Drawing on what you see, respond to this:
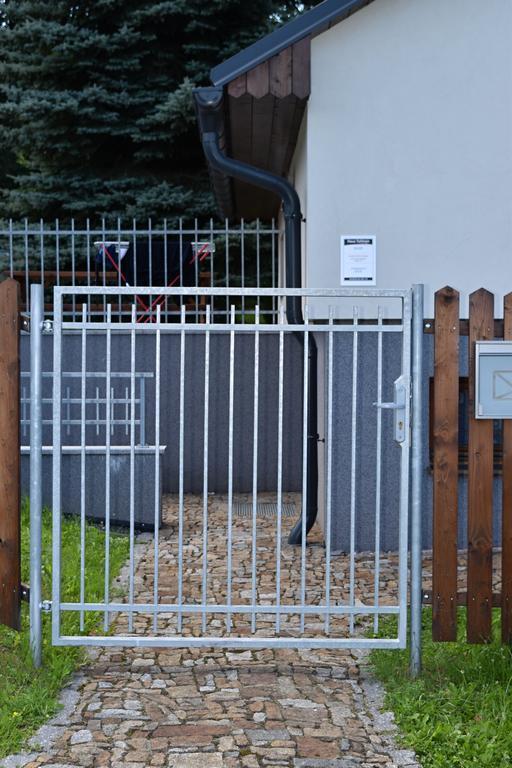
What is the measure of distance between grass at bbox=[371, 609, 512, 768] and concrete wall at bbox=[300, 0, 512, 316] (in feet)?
10.7

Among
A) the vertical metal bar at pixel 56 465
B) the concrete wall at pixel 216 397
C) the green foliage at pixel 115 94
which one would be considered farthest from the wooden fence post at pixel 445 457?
the green foliage at pixel 115 94

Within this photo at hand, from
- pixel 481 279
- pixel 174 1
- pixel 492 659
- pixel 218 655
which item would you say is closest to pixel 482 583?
pixel 492 659

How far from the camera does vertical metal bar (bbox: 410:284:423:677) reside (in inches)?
178

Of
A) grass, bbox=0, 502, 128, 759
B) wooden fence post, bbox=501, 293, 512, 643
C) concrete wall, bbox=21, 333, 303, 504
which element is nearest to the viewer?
grass, bbox=0, 502, 128, 759

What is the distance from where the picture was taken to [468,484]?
15.0 feet

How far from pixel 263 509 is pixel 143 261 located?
3.43m

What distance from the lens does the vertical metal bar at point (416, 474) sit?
452 cm

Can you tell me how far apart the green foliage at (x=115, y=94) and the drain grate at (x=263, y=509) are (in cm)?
892

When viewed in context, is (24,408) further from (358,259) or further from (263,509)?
(358,259)

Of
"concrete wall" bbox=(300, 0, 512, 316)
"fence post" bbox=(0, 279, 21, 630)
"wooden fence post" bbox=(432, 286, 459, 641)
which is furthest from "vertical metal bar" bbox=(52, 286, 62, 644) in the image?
"concrete wall" bbox=(300, 0, 512, 316)

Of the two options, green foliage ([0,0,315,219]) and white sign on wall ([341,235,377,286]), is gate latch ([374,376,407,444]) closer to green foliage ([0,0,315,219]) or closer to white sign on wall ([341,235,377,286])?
white sign on wall ([341,235,377,286])

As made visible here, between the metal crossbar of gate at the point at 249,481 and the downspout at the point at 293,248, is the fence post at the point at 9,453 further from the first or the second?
the downspout at the point at 293,248

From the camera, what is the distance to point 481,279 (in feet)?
24.1

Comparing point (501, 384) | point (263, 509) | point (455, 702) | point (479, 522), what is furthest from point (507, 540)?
point (263, 509)
